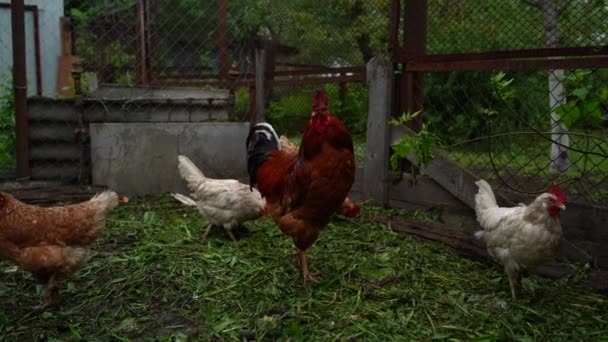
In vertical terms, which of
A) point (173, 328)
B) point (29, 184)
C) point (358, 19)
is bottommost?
point (173, 328)

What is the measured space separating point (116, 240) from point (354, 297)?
2181 mm

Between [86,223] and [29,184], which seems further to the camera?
[29,184]

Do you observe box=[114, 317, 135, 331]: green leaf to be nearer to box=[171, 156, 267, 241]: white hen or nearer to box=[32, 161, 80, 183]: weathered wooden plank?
box=[171, 156, 267, 241]: white hen

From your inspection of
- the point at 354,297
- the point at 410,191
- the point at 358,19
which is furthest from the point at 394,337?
the point at 358,19

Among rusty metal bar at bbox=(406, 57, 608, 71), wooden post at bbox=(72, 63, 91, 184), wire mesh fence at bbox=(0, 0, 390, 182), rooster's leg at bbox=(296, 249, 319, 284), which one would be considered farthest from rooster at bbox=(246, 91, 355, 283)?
wooden post at bbox=(72, 63, 91, 184)

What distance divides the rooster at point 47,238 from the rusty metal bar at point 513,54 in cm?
290

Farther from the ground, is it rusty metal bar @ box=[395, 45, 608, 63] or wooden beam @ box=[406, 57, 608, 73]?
rusty metal bar @ box=[395, 45, 608, 63]

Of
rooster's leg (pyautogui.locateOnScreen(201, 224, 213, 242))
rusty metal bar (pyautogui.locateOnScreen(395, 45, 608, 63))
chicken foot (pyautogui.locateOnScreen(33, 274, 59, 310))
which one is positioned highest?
rusty metal bar (pyautogui.locateOnScreen(395, 45, 608, 63))

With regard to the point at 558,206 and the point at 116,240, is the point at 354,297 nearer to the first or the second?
the point at 558,206

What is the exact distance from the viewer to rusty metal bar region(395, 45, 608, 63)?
11.1ft

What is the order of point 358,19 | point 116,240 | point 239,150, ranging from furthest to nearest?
point 358,19 → point 239,150 → point 116,240

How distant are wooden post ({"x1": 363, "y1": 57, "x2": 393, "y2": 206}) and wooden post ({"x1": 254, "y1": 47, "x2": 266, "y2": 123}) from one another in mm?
1852

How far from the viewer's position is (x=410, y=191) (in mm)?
4867

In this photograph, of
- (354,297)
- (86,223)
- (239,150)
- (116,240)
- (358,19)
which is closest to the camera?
(354,297)
